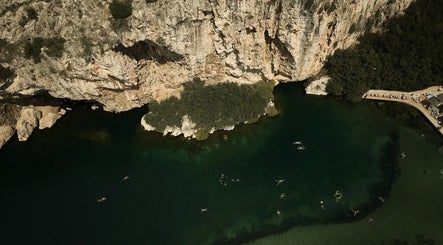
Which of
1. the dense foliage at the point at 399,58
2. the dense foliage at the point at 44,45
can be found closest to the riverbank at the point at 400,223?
the dense foliage at the point at 399,58

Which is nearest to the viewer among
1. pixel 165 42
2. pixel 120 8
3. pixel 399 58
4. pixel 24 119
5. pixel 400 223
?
pixel 400 223

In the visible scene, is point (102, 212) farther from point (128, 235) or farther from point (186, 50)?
point (186, 50)

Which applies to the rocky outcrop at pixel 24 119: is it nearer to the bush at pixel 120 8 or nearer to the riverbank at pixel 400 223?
the bush at pixel 120 8

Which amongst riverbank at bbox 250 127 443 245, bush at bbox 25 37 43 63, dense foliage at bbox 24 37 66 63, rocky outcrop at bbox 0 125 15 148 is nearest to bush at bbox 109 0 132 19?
dense foliage at bbox 24 37 66 63

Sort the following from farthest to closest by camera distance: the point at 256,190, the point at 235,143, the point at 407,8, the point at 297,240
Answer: the point at 407,8 < the point at 235,143 < the point at 256,190 < the point at 297,240

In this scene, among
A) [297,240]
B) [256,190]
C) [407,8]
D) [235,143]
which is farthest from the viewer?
[407,8]

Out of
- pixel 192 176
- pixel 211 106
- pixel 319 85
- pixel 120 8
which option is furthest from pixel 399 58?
pixel 120 8

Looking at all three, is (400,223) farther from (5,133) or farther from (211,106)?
(5,133)

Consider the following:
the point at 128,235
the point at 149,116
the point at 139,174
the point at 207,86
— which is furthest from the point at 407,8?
the point at 128,235
